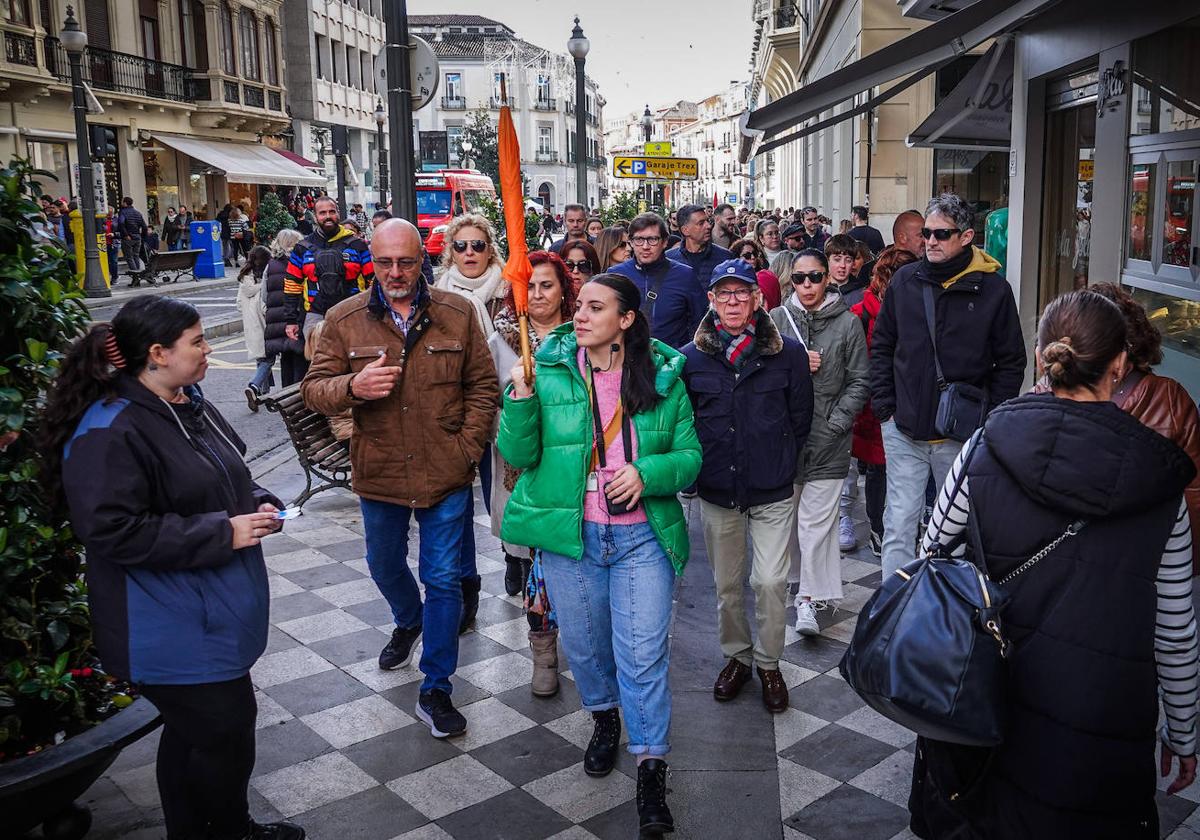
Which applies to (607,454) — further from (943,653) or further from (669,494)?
(943,653)

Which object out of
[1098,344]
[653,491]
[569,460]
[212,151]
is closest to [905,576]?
[1098,344]

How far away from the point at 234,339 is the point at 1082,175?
14.3 meters

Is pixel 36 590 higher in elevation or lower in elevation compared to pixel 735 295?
lower

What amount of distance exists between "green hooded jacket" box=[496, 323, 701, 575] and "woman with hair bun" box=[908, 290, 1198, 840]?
140 cm

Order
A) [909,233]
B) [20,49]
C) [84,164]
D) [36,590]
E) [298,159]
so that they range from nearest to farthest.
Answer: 1. [36,590]
2. [909,233]
3. [84,164]
4. [20,49]
5. [298,159]

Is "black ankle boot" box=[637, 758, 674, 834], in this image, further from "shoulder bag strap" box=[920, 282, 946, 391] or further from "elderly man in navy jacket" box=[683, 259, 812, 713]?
"shoulder bag strap" box=[920, 282, 946, 391]

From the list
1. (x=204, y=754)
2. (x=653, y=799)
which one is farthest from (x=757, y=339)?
(x=204, y=754)

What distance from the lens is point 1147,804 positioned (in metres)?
2.69

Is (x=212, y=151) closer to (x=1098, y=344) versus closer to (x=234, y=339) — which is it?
(x=234, y=339)

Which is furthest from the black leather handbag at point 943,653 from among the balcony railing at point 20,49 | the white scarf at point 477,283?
the balcony railing at point 20,49

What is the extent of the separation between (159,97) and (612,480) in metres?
35.4

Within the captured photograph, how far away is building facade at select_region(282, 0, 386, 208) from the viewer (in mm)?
47906

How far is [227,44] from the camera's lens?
1544 inches

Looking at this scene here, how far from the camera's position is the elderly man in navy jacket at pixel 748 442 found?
475 centimetres
